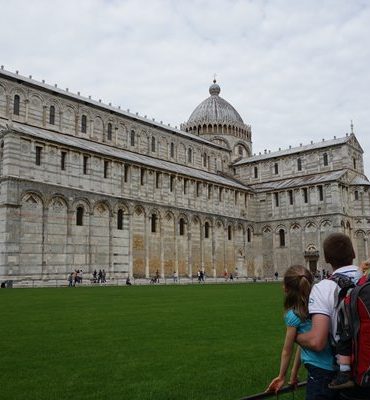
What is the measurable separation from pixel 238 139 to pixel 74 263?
3428 cm

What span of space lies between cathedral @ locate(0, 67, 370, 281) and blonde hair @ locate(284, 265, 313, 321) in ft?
98.1

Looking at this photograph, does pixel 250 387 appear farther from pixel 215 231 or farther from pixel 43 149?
pixel 215 231

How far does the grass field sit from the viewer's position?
20.5ft

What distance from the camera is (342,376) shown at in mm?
3324

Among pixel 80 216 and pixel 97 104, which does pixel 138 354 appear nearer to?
pixel 80 216

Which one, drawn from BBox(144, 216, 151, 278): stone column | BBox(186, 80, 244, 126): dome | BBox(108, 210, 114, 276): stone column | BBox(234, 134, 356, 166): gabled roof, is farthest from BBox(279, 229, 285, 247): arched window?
BBox(108, 210, 114, 276): stone column

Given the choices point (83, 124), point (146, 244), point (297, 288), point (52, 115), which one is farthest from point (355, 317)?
point (83, 124)

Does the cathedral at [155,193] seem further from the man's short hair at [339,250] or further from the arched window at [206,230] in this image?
the man's short hair at [339,250]

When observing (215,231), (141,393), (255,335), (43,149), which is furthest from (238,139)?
(141,393)

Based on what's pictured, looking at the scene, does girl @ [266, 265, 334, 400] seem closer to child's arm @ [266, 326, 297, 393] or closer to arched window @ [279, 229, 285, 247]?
child's arm @ [266, 326, 297, 393]

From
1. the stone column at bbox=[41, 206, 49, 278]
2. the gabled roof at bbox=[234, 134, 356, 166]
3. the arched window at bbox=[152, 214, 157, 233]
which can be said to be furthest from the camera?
the gabled roof at bbox=[234, 134, 356, 166]

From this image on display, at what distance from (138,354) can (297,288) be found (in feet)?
16.0

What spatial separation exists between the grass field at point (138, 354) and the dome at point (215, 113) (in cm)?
5075

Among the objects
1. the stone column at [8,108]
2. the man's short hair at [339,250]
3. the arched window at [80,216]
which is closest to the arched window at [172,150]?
the arched window at [80,216]
